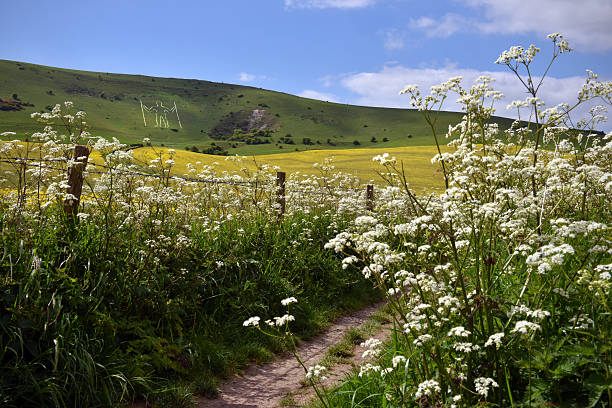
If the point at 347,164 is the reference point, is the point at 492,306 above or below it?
below

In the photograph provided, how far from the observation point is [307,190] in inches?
443

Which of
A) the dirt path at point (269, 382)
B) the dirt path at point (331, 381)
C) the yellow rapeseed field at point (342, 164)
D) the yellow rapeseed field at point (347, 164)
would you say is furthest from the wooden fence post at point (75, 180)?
the yellow rapeseed field at point (347, 164)

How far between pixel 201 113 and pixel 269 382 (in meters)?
137

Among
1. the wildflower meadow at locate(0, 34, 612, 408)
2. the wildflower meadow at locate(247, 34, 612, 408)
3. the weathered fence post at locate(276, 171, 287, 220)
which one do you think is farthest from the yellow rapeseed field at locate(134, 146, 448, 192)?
the wildflower meadow at locate(247, 34, 612, 408)

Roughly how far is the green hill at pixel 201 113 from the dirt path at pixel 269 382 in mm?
73275

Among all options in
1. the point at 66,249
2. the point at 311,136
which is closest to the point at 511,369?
the point at 66,249

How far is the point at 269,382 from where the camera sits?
5.05 metres

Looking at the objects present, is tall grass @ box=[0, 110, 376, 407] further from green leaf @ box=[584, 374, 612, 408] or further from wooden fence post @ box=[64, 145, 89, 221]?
green leaf @ box=[584, 374, 612, 408]

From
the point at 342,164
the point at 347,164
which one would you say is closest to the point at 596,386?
the point at 347,164

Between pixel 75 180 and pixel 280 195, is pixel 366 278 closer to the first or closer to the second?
pixel 75 180

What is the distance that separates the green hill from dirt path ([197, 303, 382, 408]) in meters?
73.3

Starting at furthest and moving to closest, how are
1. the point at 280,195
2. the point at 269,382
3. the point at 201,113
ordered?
the point at 201,113 < the point at 280,195 < the point at 269,382

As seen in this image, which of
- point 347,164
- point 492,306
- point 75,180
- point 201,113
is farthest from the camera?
point 201,113

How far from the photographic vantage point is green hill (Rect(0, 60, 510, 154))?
93.9 m
